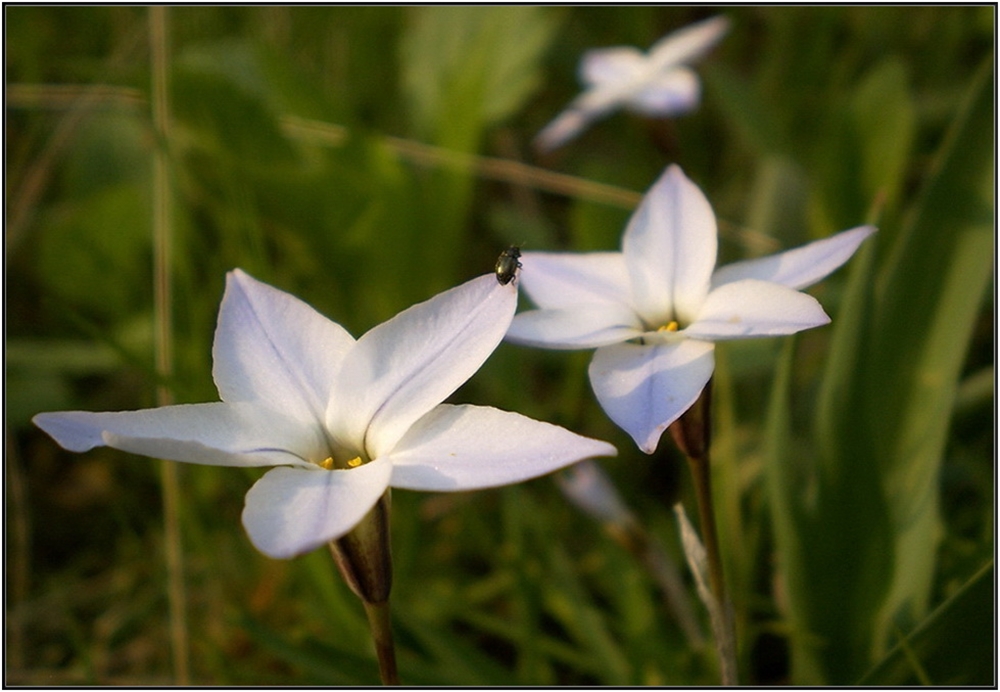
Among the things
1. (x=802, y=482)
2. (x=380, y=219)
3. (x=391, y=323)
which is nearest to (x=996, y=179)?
(x=802, y=482)

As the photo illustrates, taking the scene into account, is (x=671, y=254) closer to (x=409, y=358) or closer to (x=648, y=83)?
(x=409, y=358)

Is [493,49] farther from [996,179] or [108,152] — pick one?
[996,179]

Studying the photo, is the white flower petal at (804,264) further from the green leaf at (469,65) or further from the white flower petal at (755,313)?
the green leaf at (469,65)

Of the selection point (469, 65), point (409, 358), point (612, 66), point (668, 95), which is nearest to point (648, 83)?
point (668, 95)

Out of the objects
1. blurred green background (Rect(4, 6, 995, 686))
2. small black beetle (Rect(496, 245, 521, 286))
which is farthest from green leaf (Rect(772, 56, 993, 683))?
small black beetle (Rect(496, 245, 521, 286))

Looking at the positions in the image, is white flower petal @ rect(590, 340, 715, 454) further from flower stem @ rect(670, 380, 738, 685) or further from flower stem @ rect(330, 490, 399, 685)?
flower stem @ rect(330, 490, 399, 685)

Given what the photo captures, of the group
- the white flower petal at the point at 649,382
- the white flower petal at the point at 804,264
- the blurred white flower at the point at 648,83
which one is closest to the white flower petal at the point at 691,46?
the blurred white flower at the point at 648,83
